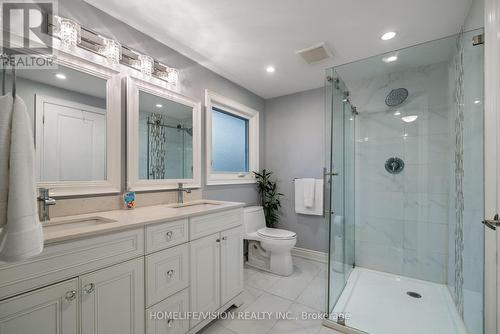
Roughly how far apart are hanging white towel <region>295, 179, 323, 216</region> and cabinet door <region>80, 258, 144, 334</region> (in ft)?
7.11

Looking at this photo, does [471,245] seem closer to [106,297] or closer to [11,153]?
[106,297]

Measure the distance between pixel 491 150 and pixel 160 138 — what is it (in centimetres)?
218

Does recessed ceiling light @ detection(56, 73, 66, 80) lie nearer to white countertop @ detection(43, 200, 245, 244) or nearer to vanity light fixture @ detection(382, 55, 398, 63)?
white countertop @ detection(43, 200, 245, 244)

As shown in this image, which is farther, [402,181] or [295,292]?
[402,181]

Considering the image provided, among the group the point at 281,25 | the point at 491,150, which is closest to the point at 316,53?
the point at 281,25

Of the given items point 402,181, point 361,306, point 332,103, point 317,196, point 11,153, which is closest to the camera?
point 11,153

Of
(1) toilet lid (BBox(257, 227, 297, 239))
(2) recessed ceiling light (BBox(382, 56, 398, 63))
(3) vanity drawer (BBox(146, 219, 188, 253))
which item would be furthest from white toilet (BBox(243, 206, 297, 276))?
(2) recessed ceiling light (BBox(382, 56, 398, 63))

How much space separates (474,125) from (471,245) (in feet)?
2.69

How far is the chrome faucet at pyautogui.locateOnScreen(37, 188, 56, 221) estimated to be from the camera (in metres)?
1.17

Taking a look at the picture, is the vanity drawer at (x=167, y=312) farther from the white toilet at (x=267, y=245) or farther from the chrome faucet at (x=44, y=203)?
the white toilet at (x=267, y=245)

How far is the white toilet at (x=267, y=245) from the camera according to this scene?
2.35 metres

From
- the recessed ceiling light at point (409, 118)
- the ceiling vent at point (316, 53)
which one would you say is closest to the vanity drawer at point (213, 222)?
the ceiling vent at point (316, 53)

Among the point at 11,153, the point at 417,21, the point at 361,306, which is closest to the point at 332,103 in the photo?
the point at 417,21

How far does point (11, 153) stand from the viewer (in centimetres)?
63
